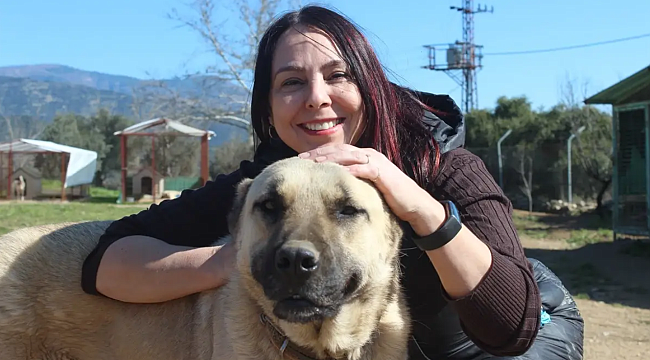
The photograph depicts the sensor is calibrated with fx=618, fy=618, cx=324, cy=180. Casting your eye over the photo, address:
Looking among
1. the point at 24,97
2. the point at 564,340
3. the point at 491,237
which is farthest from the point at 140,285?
the point at 24,97

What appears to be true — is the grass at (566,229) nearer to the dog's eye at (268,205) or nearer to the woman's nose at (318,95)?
the woman's nose at (318,95)

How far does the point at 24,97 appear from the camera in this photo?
550ft

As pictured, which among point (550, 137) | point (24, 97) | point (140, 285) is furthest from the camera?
point (24, 97)

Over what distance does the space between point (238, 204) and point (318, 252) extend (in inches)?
27.4

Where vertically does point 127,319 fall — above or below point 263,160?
below

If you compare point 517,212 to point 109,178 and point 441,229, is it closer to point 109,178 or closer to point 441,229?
point 441,229

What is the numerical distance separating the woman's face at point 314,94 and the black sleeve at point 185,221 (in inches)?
18.2

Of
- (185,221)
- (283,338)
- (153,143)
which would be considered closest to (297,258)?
(283,338)

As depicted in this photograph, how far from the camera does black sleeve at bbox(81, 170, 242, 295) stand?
2.72m

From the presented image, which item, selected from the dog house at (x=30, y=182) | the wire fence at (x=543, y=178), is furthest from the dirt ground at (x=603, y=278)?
the dog house at (x=30, y=182)

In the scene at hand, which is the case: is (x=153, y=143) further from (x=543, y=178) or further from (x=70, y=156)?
(x=543, y=178)

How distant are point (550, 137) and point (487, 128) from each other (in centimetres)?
420

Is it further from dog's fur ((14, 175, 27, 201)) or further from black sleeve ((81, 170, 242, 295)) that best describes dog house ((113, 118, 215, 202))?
black sleeve ((81, 170, 242, 295))

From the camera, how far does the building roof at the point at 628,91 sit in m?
10.8
